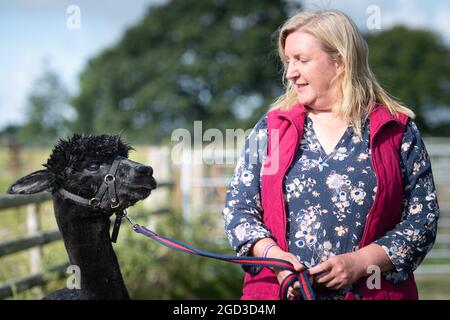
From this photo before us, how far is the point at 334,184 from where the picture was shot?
248 cm

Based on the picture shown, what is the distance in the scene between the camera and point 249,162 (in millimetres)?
2588

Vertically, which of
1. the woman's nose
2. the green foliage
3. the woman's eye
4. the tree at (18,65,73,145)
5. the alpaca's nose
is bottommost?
the green foliage

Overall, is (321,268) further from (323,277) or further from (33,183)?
(33,183)

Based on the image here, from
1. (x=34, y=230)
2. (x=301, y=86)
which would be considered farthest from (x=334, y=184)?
(x=34, y=230)

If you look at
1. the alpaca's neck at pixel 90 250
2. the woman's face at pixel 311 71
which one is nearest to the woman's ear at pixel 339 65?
the woman's face at pixel 311 71

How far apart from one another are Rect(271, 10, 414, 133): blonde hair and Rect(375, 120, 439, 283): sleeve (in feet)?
0.62

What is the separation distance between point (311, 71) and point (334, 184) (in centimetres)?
43

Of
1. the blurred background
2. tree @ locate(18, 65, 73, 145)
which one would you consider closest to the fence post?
the blurred background

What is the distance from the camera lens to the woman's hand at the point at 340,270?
238 centimetres

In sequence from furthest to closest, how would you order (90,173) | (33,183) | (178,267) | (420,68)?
(420,68) < (178,267) < (90,173) < (33,183)

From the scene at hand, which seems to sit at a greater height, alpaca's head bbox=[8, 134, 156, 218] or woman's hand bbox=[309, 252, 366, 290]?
alpaca's head bbox=[8, 134, 156, 218]

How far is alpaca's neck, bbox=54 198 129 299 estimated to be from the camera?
3012mm

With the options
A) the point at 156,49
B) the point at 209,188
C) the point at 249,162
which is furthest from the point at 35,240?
the point at 156,49

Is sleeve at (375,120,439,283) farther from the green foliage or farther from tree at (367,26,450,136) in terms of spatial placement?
tree at (367,26,450,136)
